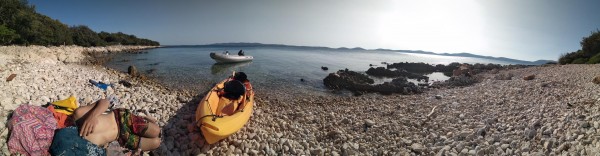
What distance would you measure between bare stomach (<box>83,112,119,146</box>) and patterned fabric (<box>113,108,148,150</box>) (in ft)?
0.30

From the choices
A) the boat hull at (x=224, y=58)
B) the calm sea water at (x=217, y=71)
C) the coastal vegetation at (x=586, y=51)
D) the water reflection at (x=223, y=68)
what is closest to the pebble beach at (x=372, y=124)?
the calm sea water at (x=217, y=71)

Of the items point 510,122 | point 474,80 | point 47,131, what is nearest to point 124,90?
point 47,131

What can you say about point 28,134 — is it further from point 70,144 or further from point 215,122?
point 215,122

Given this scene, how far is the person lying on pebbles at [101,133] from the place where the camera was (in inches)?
163

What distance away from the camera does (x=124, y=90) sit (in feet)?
34.5

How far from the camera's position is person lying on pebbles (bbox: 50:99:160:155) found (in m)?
4.15

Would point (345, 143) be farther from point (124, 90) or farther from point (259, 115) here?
point (124, 90)

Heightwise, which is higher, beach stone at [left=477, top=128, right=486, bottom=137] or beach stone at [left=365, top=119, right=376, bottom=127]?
beach stone at [left=477, top=128, right=486, bottom=137]

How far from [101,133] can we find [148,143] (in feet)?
3.35

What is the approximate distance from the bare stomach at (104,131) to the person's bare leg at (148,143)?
22.1 inches

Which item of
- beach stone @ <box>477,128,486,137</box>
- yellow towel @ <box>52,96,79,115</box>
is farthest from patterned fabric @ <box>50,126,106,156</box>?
beach stone @ <box>477,128,486,137</box>

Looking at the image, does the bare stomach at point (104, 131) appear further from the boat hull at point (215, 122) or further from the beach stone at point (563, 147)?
the beach stone at point (563, 147)

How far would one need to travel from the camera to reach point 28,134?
13.2 ft

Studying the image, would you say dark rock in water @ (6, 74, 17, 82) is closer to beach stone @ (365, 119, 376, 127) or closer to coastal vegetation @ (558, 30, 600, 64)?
beach stone @ (365, 119, 376, 127)
